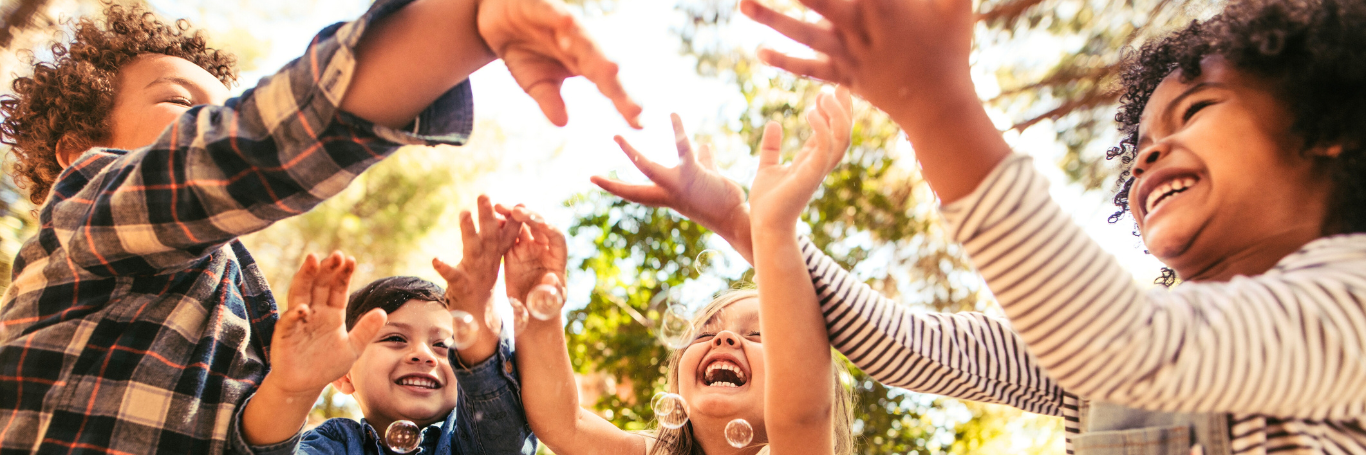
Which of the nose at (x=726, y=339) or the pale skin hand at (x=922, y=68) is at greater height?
the pale skin hand at (x=922, y=68)

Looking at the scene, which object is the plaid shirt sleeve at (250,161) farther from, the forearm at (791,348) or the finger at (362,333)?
the forearm at (791,348)

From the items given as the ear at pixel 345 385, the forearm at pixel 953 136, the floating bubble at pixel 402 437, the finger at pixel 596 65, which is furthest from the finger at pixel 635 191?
the ear at pixel 345 385

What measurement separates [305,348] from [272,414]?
0.43ft

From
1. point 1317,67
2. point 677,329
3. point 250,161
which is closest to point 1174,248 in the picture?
point 1317,67

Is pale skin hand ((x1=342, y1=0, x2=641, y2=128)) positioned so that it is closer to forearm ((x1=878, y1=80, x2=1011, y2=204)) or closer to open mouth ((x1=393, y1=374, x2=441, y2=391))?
forearm ((x1=878, y1=80, x2=1011, y2=204))

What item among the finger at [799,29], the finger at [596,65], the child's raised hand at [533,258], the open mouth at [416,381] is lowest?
the open mouth at [416,381]

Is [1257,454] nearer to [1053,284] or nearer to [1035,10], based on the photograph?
[1053,284]

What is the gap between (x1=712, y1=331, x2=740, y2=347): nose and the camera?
2098 mm

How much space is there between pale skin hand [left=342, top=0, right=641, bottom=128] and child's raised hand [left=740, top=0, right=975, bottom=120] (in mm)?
294

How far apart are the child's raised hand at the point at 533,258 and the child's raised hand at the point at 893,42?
87cm

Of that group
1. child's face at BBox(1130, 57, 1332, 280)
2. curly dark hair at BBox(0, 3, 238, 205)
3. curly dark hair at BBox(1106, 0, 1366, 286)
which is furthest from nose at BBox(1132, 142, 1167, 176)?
curly dark hair at BBox(0, 3, 238, 205)

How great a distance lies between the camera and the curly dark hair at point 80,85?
1.87 metres

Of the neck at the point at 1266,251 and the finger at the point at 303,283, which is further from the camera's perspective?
the finger at the point at 303,283

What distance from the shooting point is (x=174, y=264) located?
128 cm
